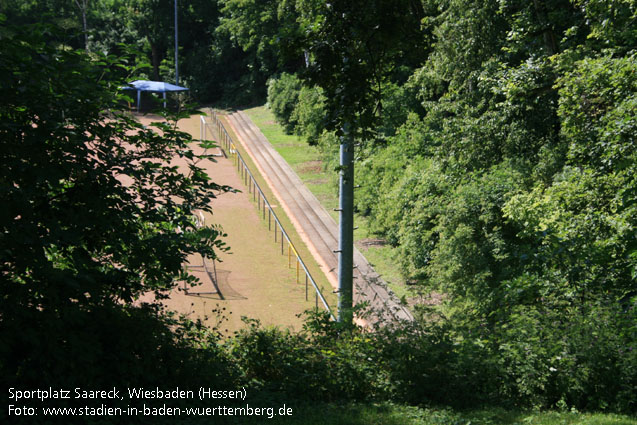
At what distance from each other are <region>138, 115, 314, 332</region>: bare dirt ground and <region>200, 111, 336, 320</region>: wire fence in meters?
0.25

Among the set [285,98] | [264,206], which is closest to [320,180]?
[264,206]

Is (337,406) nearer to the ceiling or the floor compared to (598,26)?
nearer to the floor

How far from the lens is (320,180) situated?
26.4m

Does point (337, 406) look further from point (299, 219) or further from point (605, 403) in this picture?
point (299, 219)

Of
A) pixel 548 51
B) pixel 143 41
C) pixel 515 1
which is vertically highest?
pixel 143 41

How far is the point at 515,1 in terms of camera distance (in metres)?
11.9

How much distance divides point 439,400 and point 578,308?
2.19 meters

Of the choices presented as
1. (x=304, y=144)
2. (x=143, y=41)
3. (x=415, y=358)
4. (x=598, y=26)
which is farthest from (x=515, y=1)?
(x=143, y=41)

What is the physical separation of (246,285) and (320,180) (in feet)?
36.3

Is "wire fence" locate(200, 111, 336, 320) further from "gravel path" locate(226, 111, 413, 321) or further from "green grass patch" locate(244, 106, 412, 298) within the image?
"green grass patch" locate(244, 106, 412, 298)

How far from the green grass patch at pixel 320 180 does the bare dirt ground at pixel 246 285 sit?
2404 mm

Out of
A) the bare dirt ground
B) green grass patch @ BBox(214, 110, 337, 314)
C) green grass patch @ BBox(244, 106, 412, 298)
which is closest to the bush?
green grass patch @ BBox(244, 106, 412, 298)

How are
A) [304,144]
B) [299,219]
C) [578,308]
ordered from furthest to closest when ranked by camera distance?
1. [304,144]
2. [299,219]
3. [578,308]

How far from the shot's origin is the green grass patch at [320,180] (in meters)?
16.8
